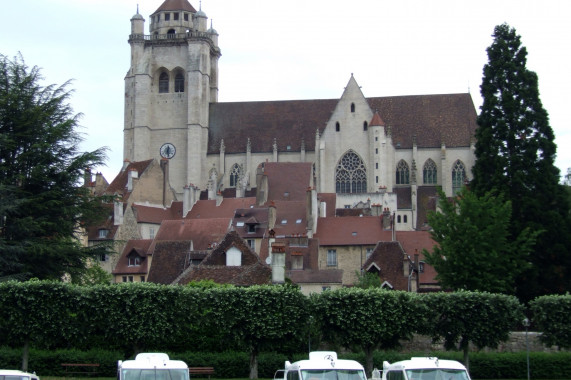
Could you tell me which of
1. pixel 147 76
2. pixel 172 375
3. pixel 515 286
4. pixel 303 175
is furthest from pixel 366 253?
pixel 147 76

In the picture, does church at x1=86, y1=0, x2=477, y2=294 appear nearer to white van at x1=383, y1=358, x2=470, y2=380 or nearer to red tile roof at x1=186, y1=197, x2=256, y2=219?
red tile roof at x1=186, y1=197, x2=256, y2=219

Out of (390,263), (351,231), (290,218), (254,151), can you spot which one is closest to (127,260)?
(290,218)

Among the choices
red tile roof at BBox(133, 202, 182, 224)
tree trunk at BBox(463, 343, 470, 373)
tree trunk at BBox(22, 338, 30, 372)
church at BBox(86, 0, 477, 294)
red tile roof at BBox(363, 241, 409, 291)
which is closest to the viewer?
tree trunk at BBox(22, 338, 30, 372)

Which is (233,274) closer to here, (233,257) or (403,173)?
(233,257)

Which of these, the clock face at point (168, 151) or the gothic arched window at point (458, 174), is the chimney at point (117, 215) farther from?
the gothic arched window at point (458, 174)

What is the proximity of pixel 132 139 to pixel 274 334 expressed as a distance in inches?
2691

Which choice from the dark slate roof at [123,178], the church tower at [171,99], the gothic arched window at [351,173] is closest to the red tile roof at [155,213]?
the dark slate roof at [123,178]

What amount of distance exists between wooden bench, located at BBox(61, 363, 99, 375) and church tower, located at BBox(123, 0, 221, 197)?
64109mm

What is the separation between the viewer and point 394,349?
4088 centimetres

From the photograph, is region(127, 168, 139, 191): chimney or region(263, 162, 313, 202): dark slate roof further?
region(263, 162, 313, 202): dark slate roof

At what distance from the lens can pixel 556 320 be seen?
40.5 m

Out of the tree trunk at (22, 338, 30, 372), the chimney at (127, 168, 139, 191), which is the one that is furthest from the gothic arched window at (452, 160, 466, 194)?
the tree trunk at (22, 338, 30, 372)

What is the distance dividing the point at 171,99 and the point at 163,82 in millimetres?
2208

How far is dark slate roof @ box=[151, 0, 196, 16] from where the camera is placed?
111m
